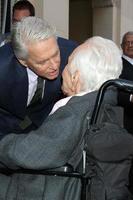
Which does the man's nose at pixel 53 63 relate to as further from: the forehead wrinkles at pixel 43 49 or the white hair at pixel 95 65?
the white hair at pixel 95 65

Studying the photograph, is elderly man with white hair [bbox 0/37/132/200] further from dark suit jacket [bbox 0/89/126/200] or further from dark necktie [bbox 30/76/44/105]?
dark necktie [bbox 30/76/44/105]

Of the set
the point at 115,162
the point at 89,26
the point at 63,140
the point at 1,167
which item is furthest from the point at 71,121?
the point at 89,26

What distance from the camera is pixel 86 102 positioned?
88.7 inches

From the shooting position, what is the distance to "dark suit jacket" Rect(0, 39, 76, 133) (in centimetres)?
286

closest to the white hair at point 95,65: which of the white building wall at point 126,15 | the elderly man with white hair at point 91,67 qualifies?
the elderly man with white hair at point 91,67

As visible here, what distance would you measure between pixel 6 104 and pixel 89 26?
8026 mm

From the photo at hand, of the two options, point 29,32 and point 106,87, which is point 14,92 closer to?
point 29,32

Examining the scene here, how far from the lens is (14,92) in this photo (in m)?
2.87

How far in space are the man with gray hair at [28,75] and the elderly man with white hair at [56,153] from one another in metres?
0.36

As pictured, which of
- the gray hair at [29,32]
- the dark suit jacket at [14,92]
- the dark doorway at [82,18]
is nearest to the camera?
the gray hair at [29,32]

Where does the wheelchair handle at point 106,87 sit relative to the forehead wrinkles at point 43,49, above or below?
below

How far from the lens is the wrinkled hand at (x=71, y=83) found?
2.45 metres

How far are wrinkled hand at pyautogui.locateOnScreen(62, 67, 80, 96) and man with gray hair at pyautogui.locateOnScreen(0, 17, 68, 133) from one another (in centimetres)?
22

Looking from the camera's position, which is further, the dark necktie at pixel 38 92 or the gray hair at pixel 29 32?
the dark necktie at pixel 38 92
